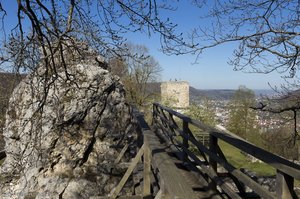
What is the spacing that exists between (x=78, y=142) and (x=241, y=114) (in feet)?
88.4

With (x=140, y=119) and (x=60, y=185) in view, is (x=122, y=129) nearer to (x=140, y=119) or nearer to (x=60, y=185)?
(x=60, y=185)

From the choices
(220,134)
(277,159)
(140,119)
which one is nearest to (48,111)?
(140,119)

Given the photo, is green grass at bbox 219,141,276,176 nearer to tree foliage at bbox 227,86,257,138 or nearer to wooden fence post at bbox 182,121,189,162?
tree foliage at bbox 227,86,257,138

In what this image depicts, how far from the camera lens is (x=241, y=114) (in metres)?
34.9

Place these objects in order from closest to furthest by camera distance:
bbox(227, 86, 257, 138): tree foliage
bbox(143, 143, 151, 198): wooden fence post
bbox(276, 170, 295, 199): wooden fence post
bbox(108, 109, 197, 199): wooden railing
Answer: bbox(276, 170, 295, 199): wooden fence post < bbox(108, 109, 197, 199): wooden railing < bbox(143, 143, 151, 198): wooden fence post < bbox(227, 86, 257, 138): tree foliage

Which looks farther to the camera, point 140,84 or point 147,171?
point 140,84

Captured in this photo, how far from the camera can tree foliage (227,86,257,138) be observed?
112ft

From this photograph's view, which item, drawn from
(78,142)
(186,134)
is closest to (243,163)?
(78,142)

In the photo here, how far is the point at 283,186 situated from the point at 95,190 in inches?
323

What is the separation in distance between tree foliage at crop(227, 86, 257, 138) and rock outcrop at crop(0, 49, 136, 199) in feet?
81.0

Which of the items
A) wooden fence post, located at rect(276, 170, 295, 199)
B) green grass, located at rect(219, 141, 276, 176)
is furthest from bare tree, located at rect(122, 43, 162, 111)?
wooden fence post, located at rect(276, 170, 295, 199)

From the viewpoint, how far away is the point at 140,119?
7621 millimetres

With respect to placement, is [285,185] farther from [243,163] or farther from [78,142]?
[243,163]

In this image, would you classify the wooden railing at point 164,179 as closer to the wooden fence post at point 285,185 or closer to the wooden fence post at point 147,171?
the wooden fence post at point 147,171
